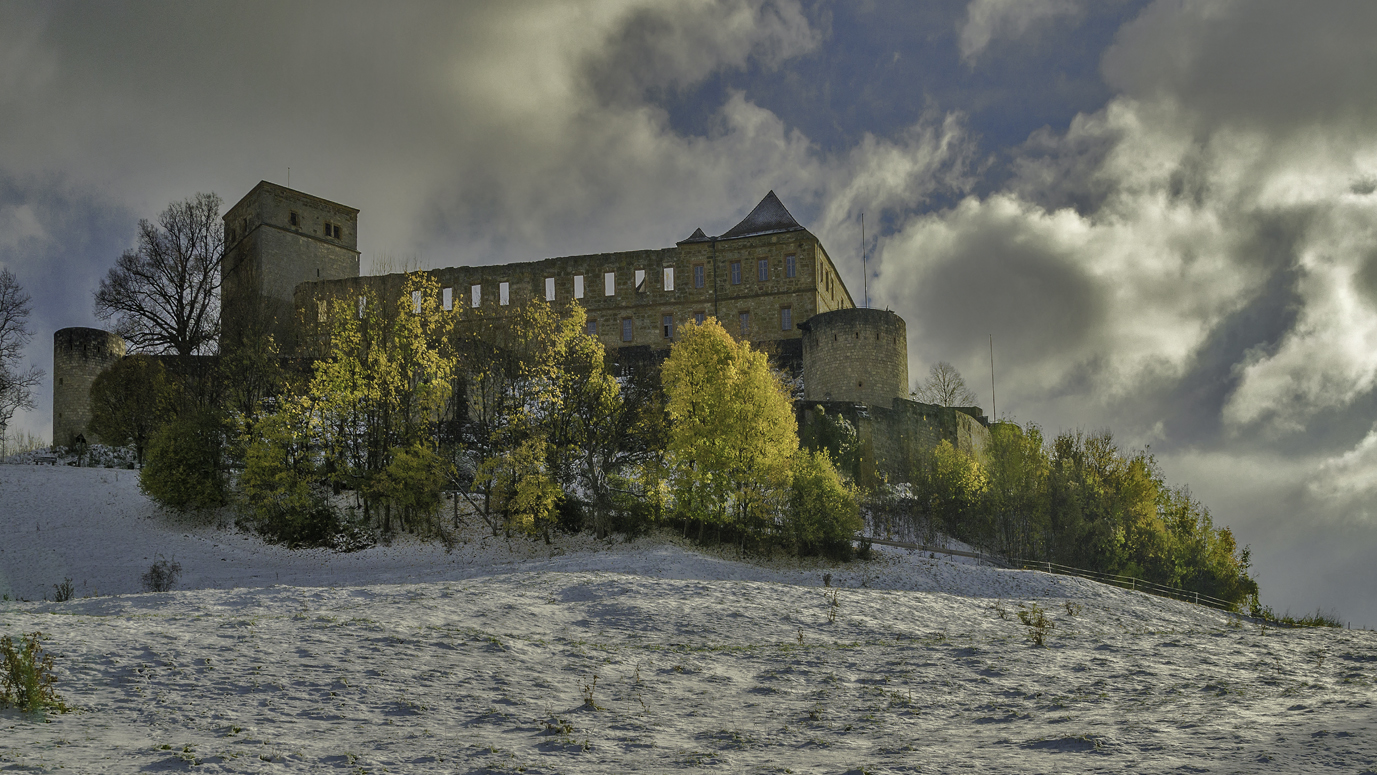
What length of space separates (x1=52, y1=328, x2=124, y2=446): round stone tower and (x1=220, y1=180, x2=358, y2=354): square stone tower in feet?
28.9

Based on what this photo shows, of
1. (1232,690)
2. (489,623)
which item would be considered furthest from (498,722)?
(1232,690)

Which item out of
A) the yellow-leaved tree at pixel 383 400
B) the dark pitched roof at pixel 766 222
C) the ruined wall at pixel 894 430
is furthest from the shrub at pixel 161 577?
the dark pitched roof at pixel 766 222

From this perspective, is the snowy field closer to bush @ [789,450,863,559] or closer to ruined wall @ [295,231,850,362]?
bush @ [789,450,863,559]

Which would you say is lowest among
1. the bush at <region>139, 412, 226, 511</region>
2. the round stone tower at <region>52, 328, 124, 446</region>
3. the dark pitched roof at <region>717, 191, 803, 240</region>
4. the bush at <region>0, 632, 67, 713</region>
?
the bush at <region>0, 632, 67, 713</region>

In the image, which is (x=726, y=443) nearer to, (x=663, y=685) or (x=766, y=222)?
(x=663, y=685)

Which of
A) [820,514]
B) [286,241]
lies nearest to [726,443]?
[820,514]

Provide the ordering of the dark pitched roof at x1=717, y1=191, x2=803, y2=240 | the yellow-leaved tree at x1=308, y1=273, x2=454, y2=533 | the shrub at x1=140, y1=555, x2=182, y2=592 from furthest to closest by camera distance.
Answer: the dark pitched roof at x1=717, y1=191, x2=803, y2=240
the yellow-leaved tree at x1=308, y1=273, x2=454, y2=533
the shrub at x1=140, y1=555, x2=182, y2=592

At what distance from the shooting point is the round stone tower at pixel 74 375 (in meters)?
47.5

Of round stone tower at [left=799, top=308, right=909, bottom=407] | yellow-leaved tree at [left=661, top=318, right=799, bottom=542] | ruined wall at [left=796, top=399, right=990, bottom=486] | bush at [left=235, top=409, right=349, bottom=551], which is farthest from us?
round stone tower at [left=799, top=308, right=909, bottom=407]

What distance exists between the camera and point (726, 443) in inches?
1179

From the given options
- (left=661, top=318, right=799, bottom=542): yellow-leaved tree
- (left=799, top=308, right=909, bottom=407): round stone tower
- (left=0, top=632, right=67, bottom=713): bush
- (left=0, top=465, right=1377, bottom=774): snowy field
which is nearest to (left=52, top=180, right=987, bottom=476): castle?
(left=799, top=308, right=909, bottom=407): round stone tower

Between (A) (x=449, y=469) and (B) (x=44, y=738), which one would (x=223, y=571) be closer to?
(A) (x=449, y=469)

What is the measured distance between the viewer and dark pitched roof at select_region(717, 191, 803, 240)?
5816 centimetres

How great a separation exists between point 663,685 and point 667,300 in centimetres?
4702
